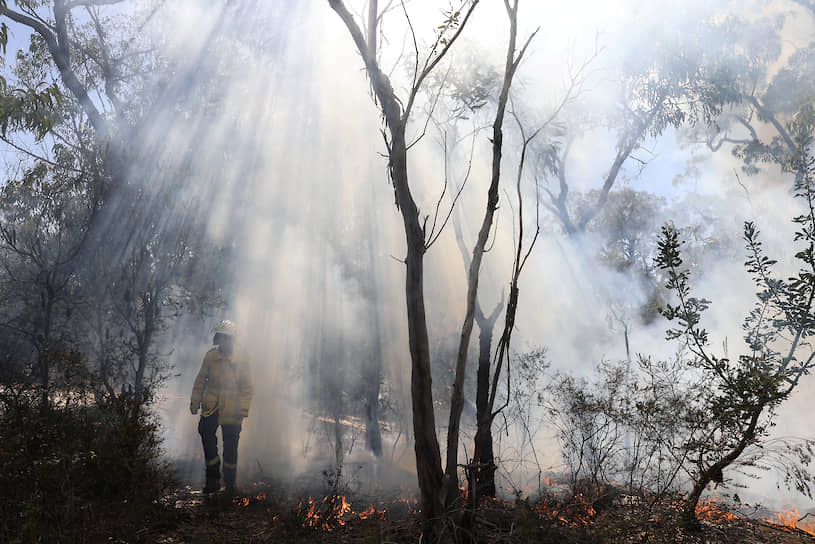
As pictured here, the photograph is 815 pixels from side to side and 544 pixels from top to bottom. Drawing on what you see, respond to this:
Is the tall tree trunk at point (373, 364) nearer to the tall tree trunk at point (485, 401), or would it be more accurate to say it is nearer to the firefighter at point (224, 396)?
the tall tree trunk at point (485, 401)

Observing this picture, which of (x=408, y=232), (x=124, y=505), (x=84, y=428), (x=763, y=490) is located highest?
(x=408, y=232)

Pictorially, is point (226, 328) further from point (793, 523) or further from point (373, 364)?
point (373, 364)

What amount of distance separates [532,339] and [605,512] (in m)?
14.8

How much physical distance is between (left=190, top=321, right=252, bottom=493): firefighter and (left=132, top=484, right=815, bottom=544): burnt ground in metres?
0.52

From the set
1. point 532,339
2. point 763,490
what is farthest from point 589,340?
point 763,490

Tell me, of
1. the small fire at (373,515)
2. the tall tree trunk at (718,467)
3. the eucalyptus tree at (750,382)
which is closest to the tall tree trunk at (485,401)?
the small fire at (373,515)

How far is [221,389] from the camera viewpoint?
524cm

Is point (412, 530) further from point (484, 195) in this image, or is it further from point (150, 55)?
point (150, 55)

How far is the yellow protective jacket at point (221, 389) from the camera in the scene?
17.1 feet

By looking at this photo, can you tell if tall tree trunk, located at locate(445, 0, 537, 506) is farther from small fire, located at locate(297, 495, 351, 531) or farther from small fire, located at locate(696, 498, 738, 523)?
small fire, located at locate(696, 498, 738, 523)

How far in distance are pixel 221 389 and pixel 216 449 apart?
611mm

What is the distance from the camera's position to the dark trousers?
5000 mm

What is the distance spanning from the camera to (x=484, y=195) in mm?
12875

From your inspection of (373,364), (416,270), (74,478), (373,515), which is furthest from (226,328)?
(373,364)
